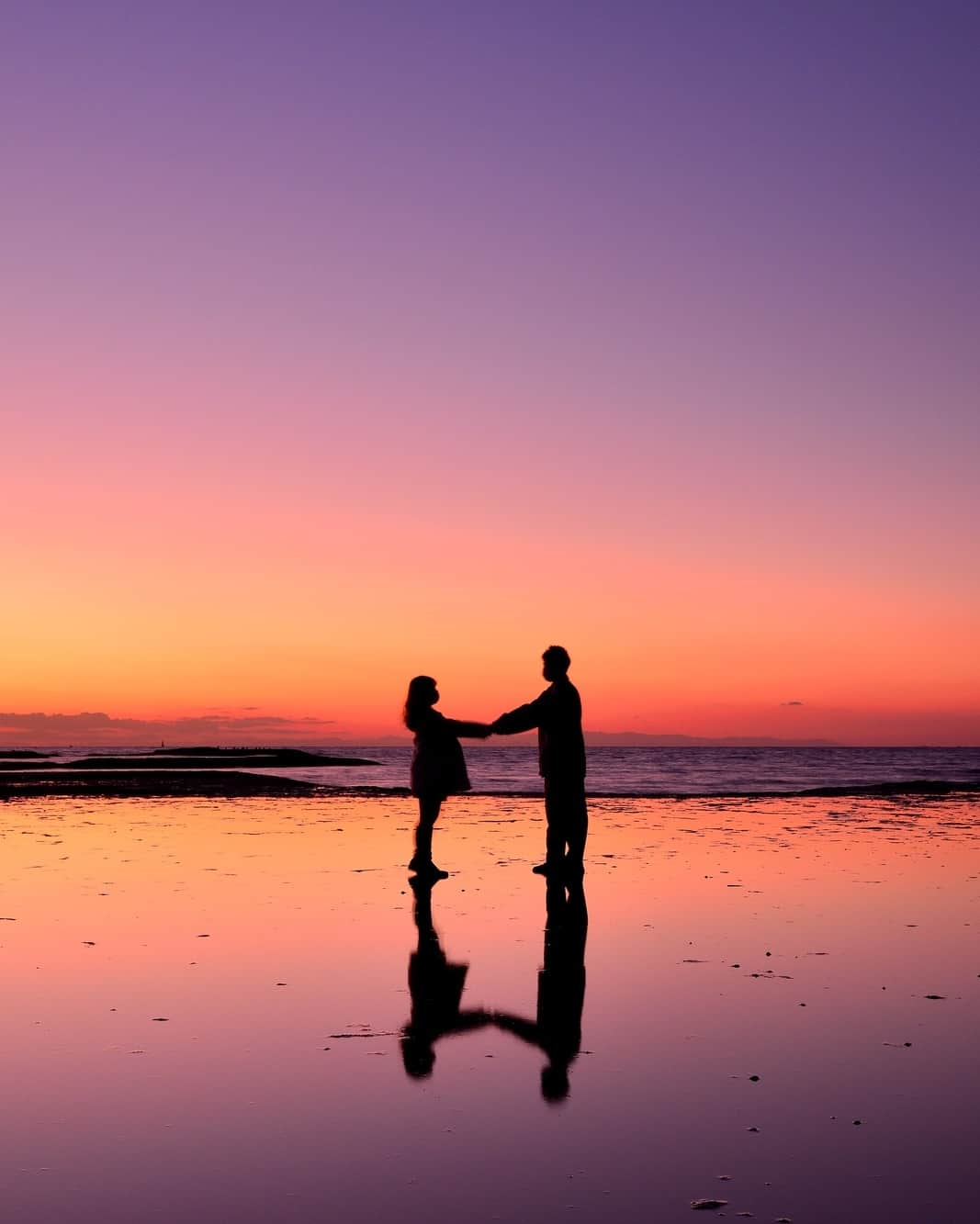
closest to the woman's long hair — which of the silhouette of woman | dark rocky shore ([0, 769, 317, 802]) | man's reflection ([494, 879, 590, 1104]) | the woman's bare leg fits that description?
the silhouette of woman

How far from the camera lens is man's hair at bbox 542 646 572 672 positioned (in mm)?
14117

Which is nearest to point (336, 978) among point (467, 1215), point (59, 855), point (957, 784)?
point (467, 1215)

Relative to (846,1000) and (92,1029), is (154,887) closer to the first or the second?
(92,1029)

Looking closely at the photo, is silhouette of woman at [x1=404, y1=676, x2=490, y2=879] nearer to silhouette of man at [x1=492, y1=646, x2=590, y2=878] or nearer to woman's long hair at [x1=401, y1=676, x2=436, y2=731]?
woman's long hair at [x1=401, y1=676, x2=436, y2=731]

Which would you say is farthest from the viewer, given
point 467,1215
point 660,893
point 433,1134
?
point 660,893

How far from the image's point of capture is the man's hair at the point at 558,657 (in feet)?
46.3

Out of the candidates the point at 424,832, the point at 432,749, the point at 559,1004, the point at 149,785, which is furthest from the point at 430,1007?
the point at 149,785

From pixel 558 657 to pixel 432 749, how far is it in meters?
2.11

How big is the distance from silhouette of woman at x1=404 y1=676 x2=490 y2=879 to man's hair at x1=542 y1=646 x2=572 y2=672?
1.70m

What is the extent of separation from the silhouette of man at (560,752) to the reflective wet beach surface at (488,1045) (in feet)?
2.00

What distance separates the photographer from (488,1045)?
6.80 m

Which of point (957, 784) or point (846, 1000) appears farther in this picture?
point (957, 784)

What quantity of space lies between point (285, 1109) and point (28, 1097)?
4.06ft

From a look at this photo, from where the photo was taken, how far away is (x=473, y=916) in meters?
11.4
